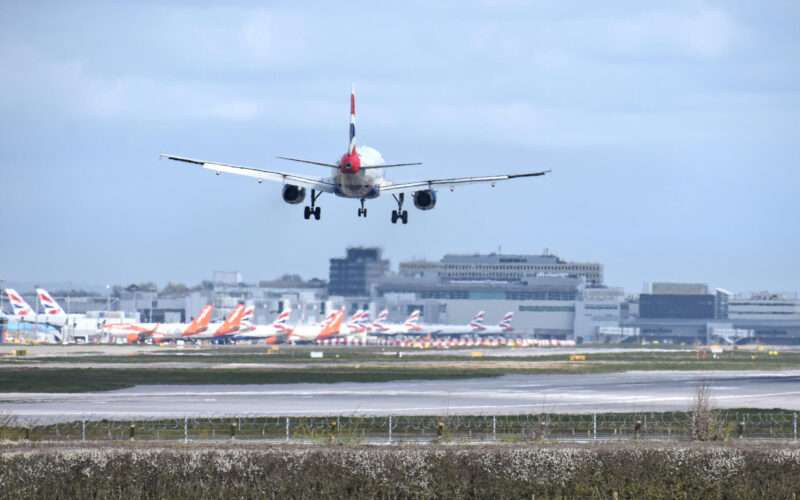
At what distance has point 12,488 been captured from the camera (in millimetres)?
31062

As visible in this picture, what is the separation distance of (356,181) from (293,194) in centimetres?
523

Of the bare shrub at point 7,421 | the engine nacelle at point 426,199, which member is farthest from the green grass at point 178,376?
the engine nacelle at point 426,199

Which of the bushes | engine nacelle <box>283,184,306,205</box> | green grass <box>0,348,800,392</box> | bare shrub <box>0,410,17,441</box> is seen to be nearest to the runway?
bare shrub <box>0,410,17,441</box>

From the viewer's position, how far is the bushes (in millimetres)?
31797

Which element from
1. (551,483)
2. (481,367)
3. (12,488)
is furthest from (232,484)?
(481,367)

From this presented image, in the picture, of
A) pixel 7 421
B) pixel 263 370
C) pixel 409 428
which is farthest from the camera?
pixel 263 370

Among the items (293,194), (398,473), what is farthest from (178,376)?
(398,473)

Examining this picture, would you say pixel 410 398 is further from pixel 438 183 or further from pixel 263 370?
pixel 263 370

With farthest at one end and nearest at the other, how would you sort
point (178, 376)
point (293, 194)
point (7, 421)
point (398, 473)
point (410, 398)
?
1. point (178, 376)
2. point (410, 398)
3. point (293, 194)
4. point (7, 421)
5. point (398, 473)

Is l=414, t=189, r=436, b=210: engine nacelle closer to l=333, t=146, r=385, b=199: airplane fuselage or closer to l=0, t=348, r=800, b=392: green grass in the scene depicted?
l=333, t=146, r=385, b=199: airplane fuselage

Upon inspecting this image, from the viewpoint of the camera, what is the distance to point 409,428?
5775 centimetres

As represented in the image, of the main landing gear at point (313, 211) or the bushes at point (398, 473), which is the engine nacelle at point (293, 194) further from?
the bushes at point (398, 473)

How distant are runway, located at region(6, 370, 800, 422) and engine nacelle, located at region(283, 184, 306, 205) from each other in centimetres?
1374

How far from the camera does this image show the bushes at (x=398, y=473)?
3180cm
